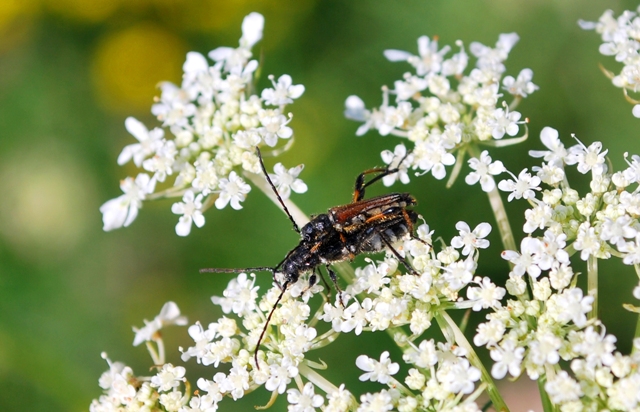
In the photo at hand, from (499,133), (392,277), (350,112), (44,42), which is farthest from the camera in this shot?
(44,42)

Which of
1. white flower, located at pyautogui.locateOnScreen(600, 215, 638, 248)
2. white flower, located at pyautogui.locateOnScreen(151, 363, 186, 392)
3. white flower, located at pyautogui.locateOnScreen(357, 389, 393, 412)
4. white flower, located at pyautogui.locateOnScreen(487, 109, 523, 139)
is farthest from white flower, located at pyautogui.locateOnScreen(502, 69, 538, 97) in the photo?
white flower, located at pyautogui.locateOnScreen(151, 363, 186, 392)

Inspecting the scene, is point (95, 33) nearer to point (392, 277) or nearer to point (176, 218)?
point (176, 218)

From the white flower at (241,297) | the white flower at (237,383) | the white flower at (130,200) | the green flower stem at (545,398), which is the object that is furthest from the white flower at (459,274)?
the white flower at (130,200)

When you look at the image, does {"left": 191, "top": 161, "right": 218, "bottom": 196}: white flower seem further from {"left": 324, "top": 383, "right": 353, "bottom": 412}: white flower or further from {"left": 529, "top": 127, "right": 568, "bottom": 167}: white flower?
{"left": 529, "top": 127, "right": 568, "bottom": 167}: white flower

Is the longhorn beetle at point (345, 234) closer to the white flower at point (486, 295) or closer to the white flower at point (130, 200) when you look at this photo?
the white flower at point (486, 295)

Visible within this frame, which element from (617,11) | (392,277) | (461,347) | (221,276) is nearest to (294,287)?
(392,277)
